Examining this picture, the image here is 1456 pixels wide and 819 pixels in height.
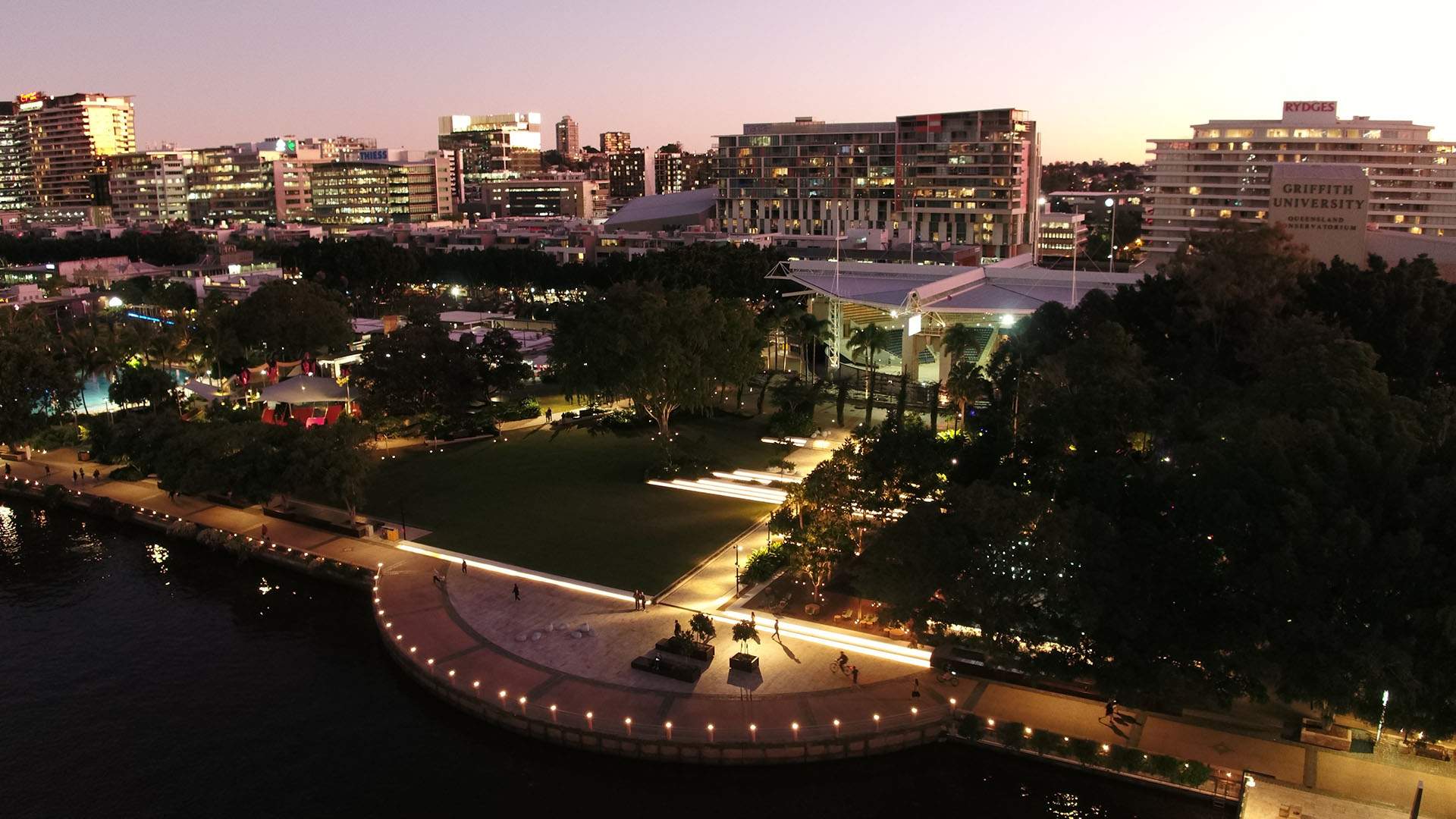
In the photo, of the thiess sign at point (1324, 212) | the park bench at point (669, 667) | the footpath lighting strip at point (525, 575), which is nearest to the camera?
the park bench at point (669, 667)

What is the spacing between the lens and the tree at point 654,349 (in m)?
54.9

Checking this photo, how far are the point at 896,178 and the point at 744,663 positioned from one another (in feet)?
463

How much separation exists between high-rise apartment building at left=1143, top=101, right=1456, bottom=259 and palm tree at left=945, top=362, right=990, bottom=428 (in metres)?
73.7

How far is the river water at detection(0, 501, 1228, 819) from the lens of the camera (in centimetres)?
2828

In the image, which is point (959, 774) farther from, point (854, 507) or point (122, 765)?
point (122, 765)

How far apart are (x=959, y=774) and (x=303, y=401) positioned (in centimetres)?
4744

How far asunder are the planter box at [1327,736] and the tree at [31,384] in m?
66.0

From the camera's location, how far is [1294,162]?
117 m

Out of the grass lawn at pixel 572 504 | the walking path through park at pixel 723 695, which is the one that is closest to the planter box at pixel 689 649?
the walking path through park at pixel 723 695

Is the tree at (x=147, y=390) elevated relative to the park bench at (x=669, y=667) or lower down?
elevated

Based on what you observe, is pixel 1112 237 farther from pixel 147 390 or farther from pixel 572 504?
pixel 147 390

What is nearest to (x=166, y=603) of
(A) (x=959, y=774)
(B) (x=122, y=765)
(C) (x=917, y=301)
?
(B) (x=122, y=765)

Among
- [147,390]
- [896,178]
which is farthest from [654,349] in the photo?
[896,178]

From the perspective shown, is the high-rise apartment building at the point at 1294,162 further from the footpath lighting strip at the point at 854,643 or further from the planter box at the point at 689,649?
the planter box at the point at 689,649
